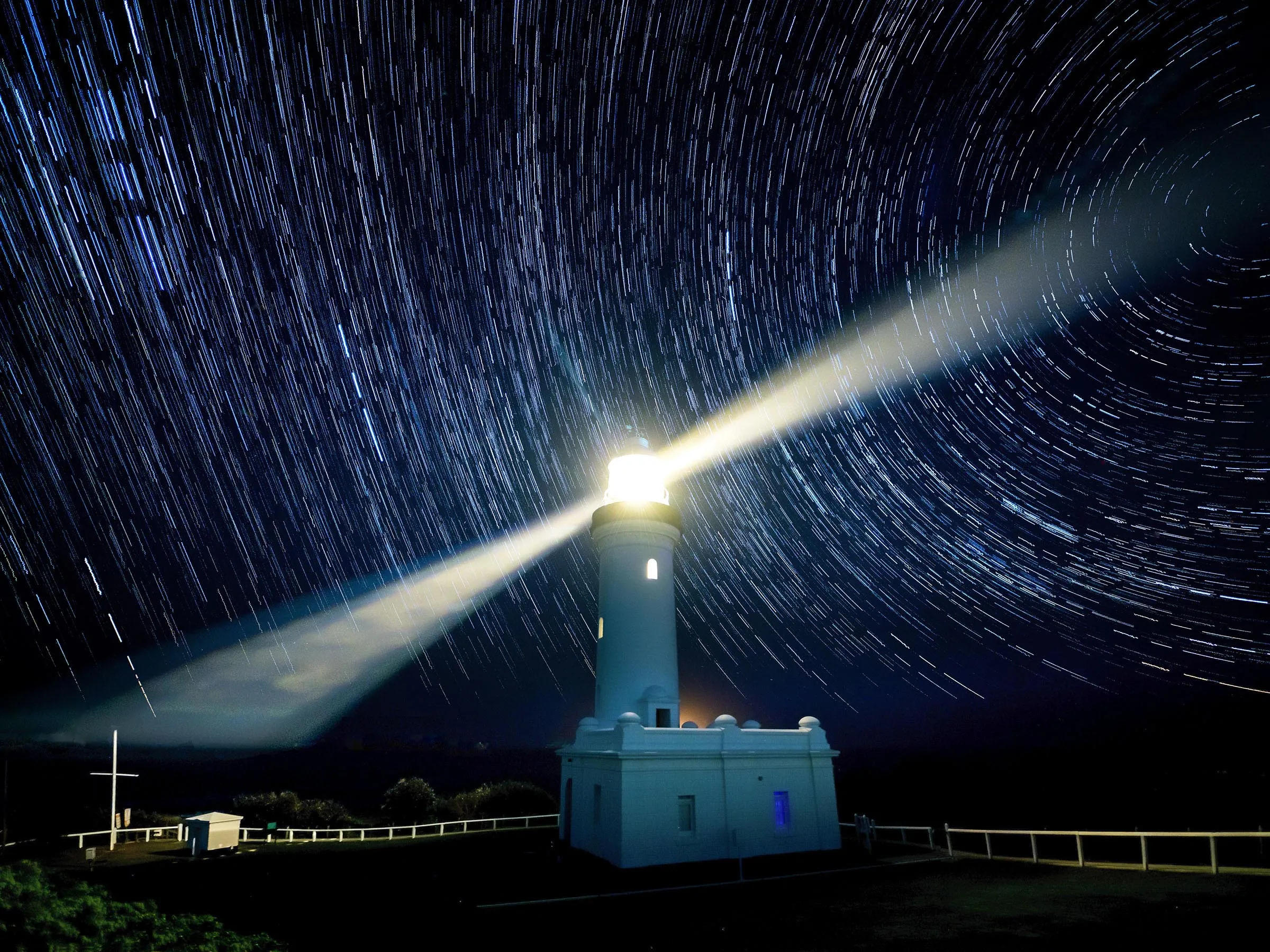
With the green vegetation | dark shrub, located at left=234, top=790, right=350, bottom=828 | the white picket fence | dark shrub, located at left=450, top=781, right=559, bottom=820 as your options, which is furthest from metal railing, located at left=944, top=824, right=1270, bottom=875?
dark shrub, located at left=234, top=790, right=350, bottom=828

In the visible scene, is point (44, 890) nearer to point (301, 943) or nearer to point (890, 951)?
point (301, 943)

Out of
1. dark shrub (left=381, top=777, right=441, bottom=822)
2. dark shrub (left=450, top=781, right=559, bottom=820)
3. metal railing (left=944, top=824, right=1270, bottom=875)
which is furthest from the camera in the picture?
dark shrub (left=381, top=777, right=441, bottom=822)

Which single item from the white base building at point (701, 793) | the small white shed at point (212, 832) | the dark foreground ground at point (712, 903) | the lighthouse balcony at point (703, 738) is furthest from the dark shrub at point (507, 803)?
the dark foreground ground at point (712, 903)

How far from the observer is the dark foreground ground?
8.54 metres

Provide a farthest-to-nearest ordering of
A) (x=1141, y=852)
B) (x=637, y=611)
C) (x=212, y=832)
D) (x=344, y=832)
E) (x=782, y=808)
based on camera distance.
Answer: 1. (x=344, y=832)
2. (x=637, y=611)
3. (x=212, y=832)
4. (x=782, y=808)
5. (x=1141, y=852)

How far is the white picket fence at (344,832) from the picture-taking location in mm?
21188

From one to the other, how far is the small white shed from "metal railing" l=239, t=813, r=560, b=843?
1.95 meters

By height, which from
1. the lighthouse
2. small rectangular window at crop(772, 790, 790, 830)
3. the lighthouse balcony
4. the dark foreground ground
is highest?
the lighthouse

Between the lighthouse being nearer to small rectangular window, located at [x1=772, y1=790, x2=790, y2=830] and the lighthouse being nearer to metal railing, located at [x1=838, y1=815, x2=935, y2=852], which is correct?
small rectangular window, located at [x1=772, y1=790, x2=790, y2=830]

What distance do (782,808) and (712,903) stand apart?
5.76 metres

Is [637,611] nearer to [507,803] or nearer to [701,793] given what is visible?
[701,793]

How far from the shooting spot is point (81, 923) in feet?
19.0

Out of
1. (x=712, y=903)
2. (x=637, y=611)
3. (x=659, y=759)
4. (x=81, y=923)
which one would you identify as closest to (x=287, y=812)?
(x=637, y=611)

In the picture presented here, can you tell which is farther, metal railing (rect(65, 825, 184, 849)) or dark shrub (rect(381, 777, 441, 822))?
dark shrub (rect(381, 777, 441, 822))
